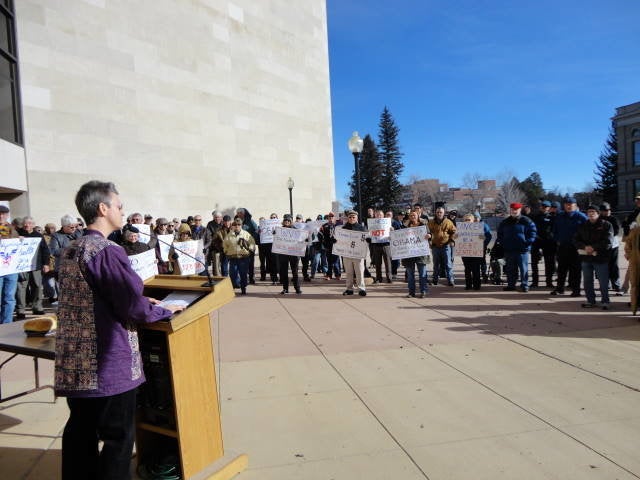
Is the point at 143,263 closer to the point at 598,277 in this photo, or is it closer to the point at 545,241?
the point at 598,277

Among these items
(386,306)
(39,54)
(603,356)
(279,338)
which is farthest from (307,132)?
(603,356)

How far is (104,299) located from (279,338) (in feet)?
15.1

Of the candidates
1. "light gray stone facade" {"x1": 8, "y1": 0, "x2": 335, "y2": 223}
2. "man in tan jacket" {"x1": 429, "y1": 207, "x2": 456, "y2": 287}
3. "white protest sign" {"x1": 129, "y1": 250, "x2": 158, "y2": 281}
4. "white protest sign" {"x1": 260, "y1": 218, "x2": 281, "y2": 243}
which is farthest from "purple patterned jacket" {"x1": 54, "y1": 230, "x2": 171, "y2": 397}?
"light gray stone facade" {"x1": 8, "y1": 0, "x2": 335, "y2": 223}

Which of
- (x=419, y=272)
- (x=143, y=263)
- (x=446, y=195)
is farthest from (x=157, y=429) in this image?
(x=446, y=195)

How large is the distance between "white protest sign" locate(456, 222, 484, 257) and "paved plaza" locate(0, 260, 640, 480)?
10.8 ft

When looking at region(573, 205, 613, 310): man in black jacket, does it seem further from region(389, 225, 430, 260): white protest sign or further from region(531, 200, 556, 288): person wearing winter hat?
region(389, 225, 430, 260): white protest sign

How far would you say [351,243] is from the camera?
1026cm

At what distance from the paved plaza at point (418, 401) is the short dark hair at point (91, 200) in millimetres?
2013

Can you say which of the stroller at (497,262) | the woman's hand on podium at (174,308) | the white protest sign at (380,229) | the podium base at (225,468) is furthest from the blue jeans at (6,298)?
the stroller at (497,262)

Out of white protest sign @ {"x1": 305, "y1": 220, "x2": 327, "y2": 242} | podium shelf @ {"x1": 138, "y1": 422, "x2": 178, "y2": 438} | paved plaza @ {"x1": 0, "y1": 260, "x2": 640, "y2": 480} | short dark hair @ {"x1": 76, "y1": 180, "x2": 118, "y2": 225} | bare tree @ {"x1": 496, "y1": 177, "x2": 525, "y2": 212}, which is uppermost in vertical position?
bare tree @ {"x1": 496, "y1": 177, "x2": 525, "y2": 212}

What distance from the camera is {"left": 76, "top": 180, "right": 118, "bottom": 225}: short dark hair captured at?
2492 mm

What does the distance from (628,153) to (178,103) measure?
64.8 meters

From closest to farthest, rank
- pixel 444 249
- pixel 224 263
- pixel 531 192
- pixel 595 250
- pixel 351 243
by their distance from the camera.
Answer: pixel 595 250 < pixel 351 243 < pixel 444 249 < pixel 224 263 < pixel 531 192

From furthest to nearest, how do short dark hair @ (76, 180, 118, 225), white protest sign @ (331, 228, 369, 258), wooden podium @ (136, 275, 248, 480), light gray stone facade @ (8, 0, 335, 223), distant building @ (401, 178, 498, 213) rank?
distant building @ (401, 178, 498, 213)
light gray stone facade @ (8, 0, 335, 223)
white protest sign @ (331, 228, 369, 258)
wooden podium @ (136, 275, 248, 480)
short dark hair @ (76, 180, 118, 225)
